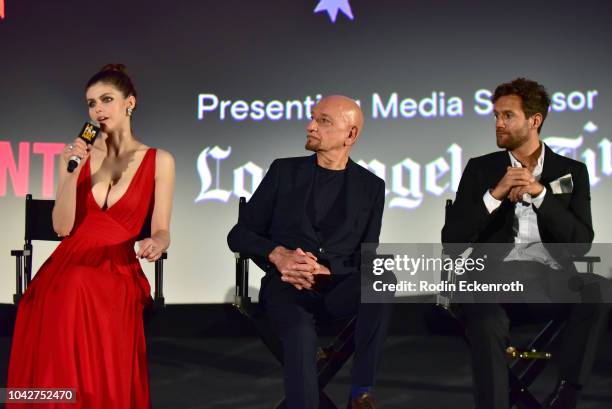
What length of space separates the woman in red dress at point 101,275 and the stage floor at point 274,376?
86 centimetres

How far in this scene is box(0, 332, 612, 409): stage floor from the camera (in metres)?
3.70

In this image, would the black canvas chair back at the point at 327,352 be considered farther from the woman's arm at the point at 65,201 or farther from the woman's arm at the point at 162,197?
the woman's arm at the point at 65,201

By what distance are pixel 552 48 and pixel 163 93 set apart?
2915 millimetres

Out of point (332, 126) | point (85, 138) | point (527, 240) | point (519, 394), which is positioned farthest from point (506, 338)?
point (85, 138)

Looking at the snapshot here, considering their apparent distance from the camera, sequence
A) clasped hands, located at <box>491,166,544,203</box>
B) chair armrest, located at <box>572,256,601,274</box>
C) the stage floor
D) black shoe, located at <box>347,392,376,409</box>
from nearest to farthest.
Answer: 1. black shoe, located at <box>347,392,376,409</box>
2. clasped hands, located at <box>491,166,544,203</box>
3. chair armrest, located at <box>572,256,601,274</box>
4. the stage floor

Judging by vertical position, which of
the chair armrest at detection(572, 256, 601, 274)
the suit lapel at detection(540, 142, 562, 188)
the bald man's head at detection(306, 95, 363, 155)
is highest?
the bald man's head at detection(306, 95, 363, 155)

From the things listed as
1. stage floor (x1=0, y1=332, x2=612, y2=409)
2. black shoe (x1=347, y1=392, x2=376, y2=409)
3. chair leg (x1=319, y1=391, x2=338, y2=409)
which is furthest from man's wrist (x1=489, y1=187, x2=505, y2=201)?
stage floor (x1=0, y1=332, x2=612, y2=409)

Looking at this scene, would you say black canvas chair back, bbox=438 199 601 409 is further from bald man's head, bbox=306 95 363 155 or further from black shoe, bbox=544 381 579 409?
bald man's head, bbox=306 95 363 155

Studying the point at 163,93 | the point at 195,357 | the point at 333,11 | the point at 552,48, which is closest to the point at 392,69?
the point at 333,11

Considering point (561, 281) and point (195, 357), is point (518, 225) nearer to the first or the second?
point (561, 281)

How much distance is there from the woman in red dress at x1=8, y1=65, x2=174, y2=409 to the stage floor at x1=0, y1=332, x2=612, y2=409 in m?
0.86

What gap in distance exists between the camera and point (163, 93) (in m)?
6.18

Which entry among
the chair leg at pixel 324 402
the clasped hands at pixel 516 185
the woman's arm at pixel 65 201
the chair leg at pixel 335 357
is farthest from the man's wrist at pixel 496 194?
the woman's arm at pixel 65 201

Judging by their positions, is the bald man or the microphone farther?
the bald man
